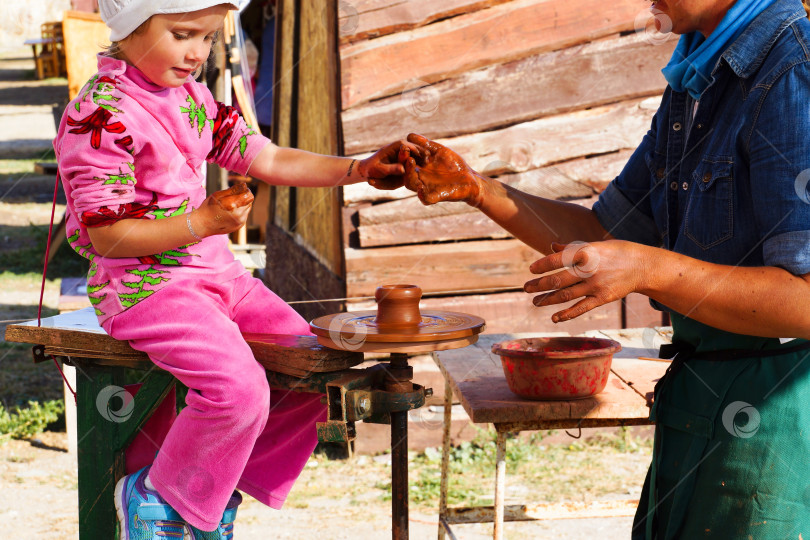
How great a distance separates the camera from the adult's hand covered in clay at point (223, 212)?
209 cm

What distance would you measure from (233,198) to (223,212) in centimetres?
4

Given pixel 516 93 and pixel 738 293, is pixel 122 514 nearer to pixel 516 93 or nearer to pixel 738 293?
pixel 738 293

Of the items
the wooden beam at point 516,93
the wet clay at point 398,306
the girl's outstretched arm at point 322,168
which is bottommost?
the wet clay at point 398,306

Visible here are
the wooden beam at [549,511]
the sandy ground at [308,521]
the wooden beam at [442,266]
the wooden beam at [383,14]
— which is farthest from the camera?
the wooden beam at [442,266]

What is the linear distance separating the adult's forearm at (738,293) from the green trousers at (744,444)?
0.16 meters

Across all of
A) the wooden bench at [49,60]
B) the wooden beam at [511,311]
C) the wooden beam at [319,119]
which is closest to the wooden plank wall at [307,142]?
the wooden beam at [319,119]

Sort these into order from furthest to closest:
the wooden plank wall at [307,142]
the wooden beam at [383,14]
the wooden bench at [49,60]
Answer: the wooden bench at [49,60]
the wooden plank wall at [307,142]
the wooden beam at [383,14]

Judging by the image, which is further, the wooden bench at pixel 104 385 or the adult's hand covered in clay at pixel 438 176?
the adult's hand covered in clay at pixel 438 176

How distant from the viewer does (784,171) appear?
185 centimetres

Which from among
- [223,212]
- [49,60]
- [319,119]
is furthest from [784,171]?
[49,60]

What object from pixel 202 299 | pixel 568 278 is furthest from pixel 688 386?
pixel 202 299

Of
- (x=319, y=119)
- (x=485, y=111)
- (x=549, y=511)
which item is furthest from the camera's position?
(x=319, y=119)

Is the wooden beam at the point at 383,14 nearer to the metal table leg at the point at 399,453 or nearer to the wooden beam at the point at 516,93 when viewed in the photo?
the wooden beam at the point at 516,93

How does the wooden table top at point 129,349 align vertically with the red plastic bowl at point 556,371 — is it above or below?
above
